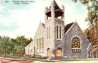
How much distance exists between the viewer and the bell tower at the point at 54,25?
2.12 metres

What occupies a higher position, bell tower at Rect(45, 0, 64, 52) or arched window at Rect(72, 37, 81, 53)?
bell tower at Rect(45, 0, 64, 52)

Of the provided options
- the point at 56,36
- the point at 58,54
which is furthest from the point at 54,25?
the point at 58,54

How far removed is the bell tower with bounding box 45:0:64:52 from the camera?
6.94 feet

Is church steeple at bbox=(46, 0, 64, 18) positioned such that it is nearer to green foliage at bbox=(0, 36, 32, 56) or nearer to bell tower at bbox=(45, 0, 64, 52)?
bell tower at bbox=(45, 0, 64, 52)

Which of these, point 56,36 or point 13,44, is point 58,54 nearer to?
point 56,36

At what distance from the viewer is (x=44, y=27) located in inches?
84.0

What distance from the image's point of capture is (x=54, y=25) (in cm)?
212

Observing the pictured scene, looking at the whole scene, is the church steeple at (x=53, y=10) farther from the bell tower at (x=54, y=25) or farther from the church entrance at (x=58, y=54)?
the church entrance at (x=58, y=54)

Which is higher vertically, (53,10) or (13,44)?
(53,10)

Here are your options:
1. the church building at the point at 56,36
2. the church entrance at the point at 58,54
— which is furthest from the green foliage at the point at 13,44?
the church entrance at the point at 58,54

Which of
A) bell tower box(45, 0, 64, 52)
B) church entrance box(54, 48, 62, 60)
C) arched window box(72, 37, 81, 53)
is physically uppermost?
bell tower box(45, 0, 64, 52)

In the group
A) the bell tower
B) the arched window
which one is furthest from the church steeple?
the arched window

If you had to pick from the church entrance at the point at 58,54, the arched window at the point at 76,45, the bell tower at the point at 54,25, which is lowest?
the church entrance at the point at 58,54

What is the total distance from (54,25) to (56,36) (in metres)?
0.07
